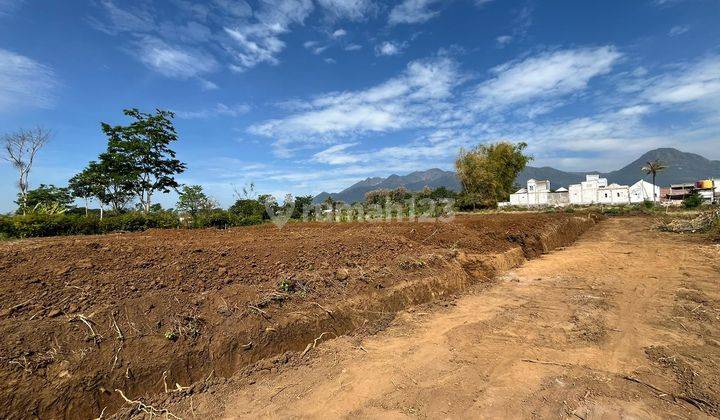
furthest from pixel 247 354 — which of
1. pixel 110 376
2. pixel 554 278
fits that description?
pixel 554 278

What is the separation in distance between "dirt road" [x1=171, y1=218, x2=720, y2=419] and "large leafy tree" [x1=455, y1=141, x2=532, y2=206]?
40738 mm

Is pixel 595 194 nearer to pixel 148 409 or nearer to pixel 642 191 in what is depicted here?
pixel 642 191

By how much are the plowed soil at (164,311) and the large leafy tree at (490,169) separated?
41.8 m

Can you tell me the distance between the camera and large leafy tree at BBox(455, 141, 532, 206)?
148 feet

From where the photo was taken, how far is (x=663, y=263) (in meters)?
7.95

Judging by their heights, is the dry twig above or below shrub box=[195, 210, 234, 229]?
below

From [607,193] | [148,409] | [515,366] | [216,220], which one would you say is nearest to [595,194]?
[607,193]

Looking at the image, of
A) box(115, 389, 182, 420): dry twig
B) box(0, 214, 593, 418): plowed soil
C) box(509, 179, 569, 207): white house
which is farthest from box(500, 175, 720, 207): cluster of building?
box(115, 389, 182, 420): dry twig

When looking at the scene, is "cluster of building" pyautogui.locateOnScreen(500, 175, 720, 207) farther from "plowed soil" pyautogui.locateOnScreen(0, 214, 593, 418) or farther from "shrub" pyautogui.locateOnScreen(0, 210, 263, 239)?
"plowed soil" pyautogui.locateOnScreen(0, 214, 593, 418)

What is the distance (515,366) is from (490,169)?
4791 centimetres

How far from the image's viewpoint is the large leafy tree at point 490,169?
45094mm

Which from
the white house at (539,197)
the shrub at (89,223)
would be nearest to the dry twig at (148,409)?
the shrub at (89,223)

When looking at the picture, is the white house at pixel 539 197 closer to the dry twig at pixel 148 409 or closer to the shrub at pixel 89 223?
the shrub at pixel 89 223

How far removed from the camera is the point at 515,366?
327 centimetres
